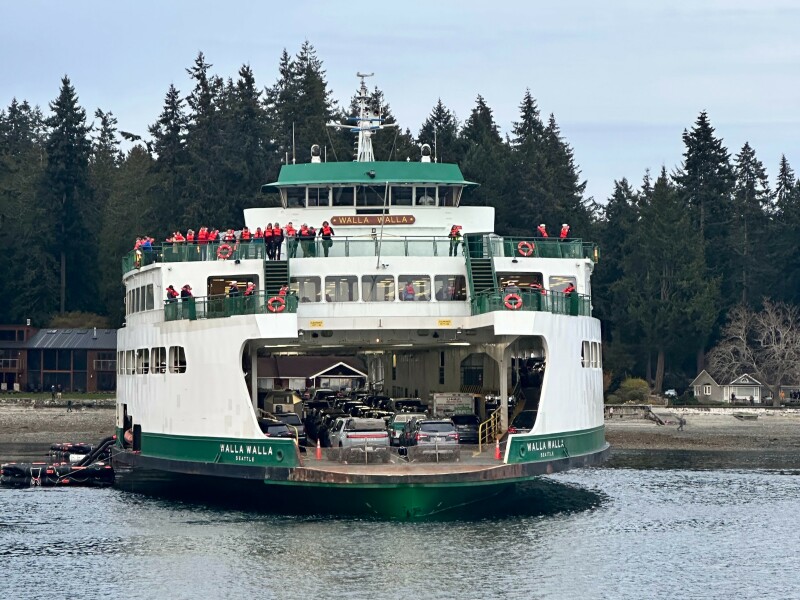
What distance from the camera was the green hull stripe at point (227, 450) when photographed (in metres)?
36.8

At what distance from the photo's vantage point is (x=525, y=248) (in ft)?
142

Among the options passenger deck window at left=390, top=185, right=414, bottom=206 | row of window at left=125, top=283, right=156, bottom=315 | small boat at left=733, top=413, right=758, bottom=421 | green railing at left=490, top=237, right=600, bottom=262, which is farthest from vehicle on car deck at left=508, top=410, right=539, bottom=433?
small boat at left=733, top=413, right=758, bottom=421

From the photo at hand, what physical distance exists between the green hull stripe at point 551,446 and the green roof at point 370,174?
35.9 feet

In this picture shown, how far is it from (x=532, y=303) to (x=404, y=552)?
891 cm

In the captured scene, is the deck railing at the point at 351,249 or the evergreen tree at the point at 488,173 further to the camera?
the evergreen tree at the point at 488,173

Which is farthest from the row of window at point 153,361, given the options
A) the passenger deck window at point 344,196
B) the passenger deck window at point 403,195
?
the passenger deck window at point 403,195

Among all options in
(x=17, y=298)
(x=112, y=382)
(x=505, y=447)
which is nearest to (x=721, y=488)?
(x=505, y=447)

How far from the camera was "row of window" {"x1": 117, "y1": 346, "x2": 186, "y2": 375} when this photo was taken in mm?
41750

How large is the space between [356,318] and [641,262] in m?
64.3

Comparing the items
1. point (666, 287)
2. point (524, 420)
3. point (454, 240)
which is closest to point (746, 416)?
point (666, 287)

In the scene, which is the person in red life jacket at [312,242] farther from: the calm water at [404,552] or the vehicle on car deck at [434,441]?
the calm water at [404,552]

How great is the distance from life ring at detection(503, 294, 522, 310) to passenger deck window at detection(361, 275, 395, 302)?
4.63m

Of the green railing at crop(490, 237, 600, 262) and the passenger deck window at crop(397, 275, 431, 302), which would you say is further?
the green railing at crop(490, 237, 600, 262)

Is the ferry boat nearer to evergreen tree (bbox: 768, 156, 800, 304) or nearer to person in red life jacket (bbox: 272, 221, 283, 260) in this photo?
person in red life jacket (bbox: 272, 221, 283, 260)
